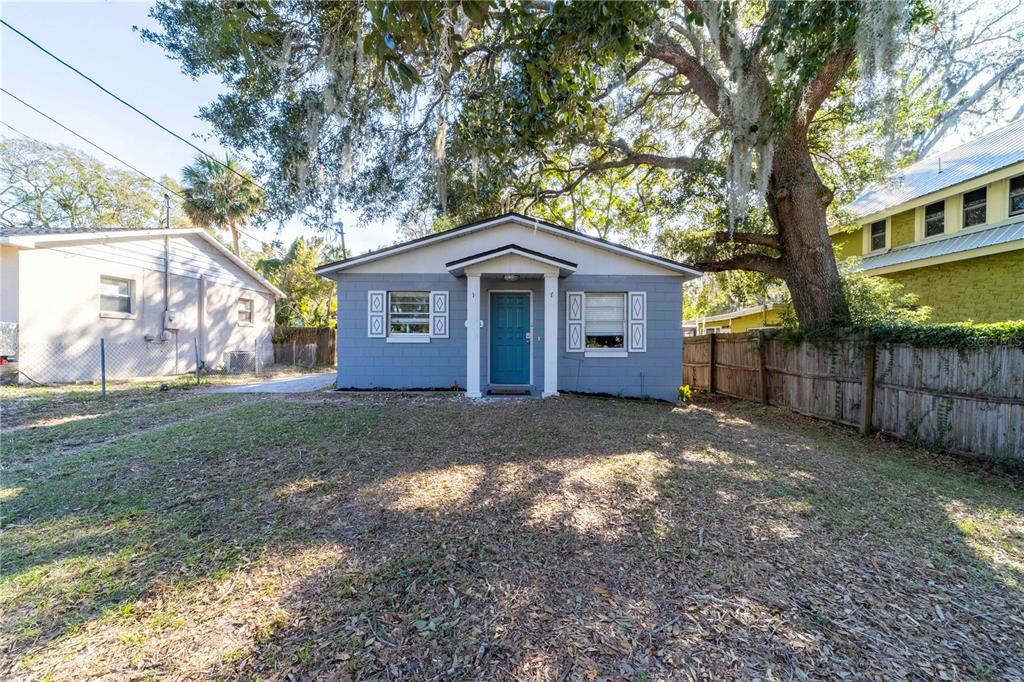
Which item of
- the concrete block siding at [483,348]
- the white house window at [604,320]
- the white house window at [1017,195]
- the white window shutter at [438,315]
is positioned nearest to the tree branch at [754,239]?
the concrete block siding at [483,348]

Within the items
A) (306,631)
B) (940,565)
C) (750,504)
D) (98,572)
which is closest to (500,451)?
(750,504)

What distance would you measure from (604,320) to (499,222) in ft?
10.6

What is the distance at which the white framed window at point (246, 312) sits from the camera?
15.7 m

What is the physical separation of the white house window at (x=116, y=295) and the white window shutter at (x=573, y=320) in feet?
38.0

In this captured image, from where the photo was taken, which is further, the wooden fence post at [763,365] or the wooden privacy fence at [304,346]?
the wooden privacy fence at [304,346]

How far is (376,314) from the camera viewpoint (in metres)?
9.24

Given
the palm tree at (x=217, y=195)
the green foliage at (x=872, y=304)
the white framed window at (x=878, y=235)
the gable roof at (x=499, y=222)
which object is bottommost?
Result: the green foliage at (x=872, y=304)

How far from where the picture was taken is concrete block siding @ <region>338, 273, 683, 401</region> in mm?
9234

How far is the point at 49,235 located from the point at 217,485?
10080 mm

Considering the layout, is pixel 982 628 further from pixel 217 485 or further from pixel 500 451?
pixel 217 485

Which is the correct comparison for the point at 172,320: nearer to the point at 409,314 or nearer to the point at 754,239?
the point at 409,314

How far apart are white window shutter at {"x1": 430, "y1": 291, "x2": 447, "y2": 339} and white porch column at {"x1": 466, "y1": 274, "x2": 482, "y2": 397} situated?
3.10 ft

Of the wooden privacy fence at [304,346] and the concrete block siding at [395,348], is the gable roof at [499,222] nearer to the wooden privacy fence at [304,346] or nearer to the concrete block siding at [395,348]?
the concrete block siding at [395,348]

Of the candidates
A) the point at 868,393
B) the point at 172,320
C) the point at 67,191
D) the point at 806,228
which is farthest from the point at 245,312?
the point at 868,393
